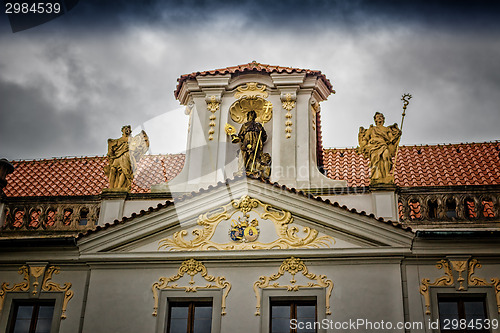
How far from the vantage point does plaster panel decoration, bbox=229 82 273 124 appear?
63.9 feet

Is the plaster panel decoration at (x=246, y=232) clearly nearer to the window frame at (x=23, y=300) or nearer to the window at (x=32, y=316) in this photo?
the window frame at (x=23, y=300)

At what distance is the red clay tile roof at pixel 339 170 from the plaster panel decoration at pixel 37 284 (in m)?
4.40

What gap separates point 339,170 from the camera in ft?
68.5

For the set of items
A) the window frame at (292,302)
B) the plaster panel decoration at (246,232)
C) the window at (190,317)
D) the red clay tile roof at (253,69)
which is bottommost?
the window at (190,317)

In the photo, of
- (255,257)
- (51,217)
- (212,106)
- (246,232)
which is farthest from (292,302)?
(212,106)

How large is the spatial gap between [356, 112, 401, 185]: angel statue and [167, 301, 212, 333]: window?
4.61 m

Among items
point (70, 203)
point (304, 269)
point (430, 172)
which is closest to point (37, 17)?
point (70, 203)

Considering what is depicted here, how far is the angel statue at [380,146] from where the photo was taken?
17047mm

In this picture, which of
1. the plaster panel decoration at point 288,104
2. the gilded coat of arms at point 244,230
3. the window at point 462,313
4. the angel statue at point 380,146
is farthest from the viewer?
the plaster panel decoration at point 288,104

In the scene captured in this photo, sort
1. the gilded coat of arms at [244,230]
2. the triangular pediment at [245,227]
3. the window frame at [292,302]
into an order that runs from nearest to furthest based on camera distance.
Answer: the window frame at [292,302]
the triangular pediment at [245,227]
the gilded coat of arms at [244,230]

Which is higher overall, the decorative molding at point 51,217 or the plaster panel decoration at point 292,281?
the decorative molding at point 51,217

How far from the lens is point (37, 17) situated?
17.7m

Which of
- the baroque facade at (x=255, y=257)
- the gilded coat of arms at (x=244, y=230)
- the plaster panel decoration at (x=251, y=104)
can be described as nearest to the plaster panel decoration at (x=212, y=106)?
the plaster panel decoration at (x=251, y=104)

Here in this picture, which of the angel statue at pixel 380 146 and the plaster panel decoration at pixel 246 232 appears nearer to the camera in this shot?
the plaster panel decoration at pixel 246 232
